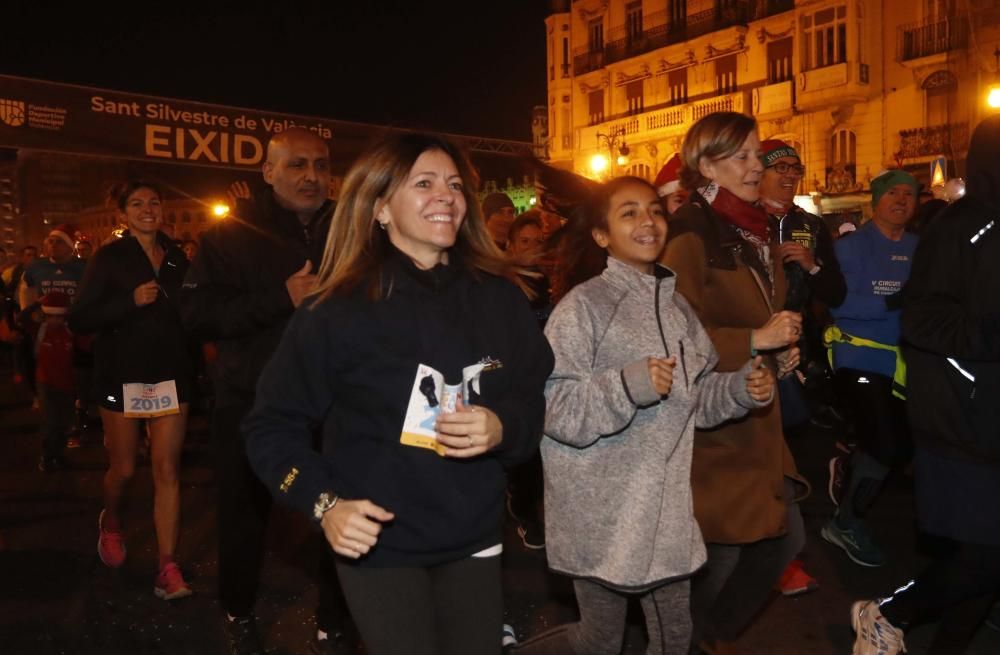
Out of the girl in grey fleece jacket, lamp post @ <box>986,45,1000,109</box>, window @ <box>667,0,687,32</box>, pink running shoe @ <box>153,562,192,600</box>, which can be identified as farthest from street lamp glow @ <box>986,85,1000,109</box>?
window @ <box>667,0,687,32</box>

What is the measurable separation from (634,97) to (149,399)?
41.0 m

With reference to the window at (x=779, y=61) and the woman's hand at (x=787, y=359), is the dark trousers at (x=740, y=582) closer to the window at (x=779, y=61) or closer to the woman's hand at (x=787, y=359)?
the woman's hand at (x=787, y=359)

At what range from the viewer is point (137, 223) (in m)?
5.23

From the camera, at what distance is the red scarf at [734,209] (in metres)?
3.64

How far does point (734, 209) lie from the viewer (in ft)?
12.0

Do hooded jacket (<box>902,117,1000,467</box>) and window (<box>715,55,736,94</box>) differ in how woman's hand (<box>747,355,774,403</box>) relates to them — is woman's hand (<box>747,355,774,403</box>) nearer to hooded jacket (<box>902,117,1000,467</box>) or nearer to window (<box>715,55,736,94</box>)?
hooded jacket (<box>902,117,1000,467</box>)

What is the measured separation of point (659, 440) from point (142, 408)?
3184mm

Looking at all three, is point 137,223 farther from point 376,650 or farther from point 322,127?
point 322,127

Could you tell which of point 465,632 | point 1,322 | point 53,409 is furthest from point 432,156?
point 1,322

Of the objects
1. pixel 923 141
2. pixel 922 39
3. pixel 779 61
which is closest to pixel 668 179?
pixel 923 141

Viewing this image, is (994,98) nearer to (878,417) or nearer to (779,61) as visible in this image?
(878,417)

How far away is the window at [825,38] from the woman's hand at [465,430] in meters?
34.2

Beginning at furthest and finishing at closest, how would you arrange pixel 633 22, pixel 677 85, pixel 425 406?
1. pixel 633 22
2. pixel 677 85
3. pixel 425 406

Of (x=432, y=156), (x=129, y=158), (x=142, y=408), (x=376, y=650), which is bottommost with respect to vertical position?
(x=376, y=650)
